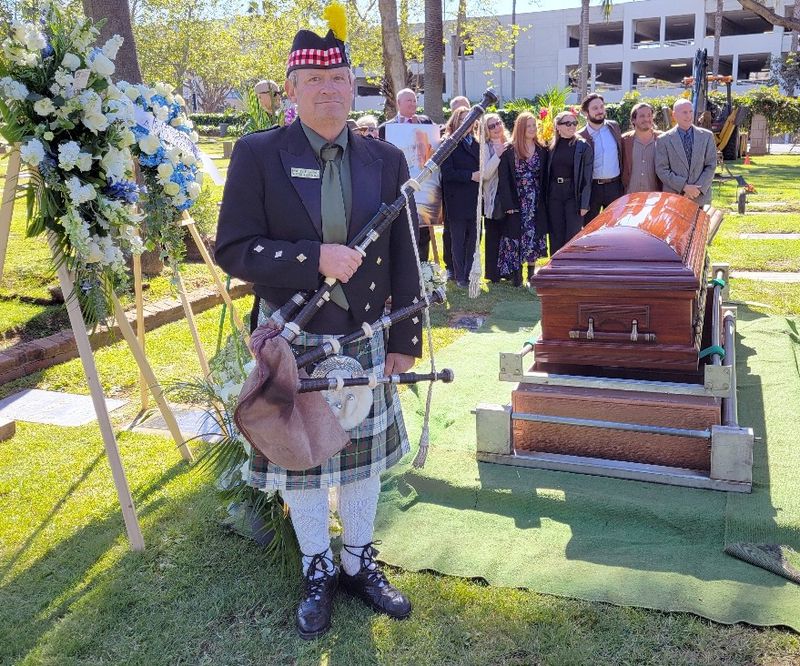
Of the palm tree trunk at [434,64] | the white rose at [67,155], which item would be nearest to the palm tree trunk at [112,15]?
the white rose at [67,155]

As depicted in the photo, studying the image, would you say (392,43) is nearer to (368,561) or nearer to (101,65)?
(101,65)

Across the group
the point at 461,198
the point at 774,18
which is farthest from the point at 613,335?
the point at 774,18

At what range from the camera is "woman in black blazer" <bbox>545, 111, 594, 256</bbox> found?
711 centimetres

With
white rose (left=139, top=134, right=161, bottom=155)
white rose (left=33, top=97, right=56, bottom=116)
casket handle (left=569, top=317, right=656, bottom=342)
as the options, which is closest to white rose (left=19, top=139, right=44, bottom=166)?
white rose (left=33, top=97, right=56, bottom=116)

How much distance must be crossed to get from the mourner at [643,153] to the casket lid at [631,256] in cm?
317

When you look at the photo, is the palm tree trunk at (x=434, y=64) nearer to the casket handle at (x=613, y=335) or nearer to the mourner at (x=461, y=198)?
the mourner at (x=461, y=198)

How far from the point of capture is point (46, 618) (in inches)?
105

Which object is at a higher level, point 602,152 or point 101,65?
point 101,65

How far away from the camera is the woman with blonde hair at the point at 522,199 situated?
285 inches

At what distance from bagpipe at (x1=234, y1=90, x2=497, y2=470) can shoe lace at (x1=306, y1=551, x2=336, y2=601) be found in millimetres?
487

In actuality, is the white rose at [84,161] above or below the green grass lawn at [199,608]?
above

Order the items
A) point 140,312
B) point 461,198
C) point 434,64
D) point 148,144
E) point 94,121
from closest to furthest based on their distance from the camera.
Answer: point 94,121 < point 148,144 < point 140,312 < point 461,198 < point 434,64

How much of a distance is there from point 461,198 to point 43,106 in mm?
5054

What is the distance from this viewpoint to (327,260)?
2299 mm
